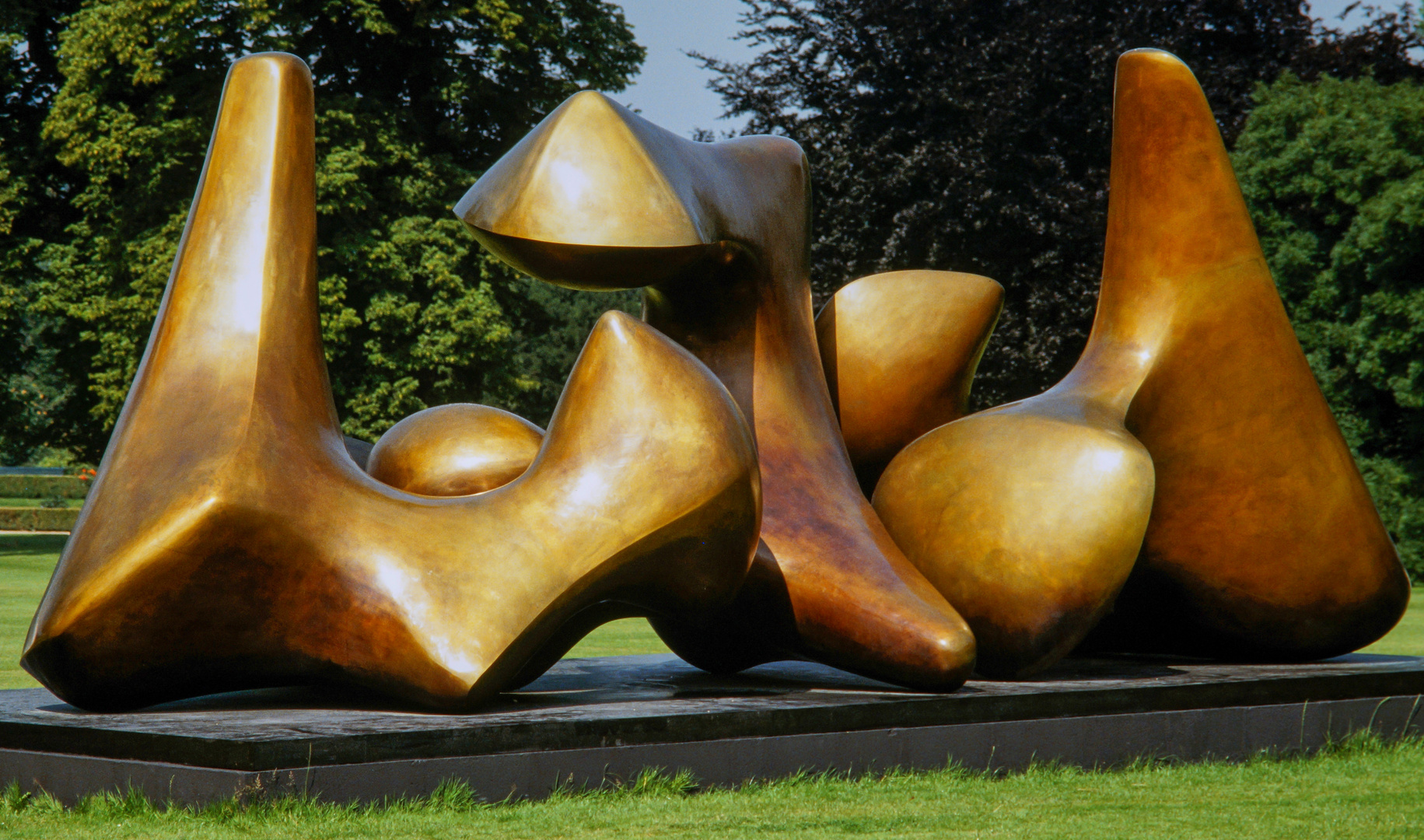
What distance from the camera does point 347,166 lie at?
22.1m

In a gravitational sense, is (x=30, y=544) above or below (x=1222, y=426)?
below

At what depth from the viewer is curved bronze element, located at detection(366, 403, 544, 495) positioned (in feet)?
21.6

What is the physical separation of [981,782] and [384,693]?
2.38 meters

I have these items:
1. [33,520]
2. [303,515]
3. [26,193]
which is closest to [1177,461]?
[303,515]

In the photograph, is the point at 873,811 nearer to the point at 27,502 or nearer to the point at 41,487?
the point at 41,487

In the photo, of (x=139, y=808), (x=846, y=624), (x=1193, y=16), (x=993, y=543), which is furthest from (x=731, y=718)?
(x=1193, y=16)

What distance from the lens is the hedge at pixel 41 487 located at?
46062 mm

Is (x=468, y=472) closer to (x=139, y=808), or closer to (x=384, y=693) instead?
(x=384, y=693)

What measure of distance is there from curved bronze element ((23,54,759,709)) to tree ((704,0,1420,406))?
17502 mm

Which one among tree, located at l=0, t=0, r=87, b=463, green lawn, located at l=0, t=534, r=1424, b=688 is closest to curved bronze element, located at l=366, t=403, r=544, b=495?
green lawn, located at l=0, t=534, r=1424, b=688

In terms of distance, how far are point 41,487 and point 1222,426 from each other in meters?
47.4

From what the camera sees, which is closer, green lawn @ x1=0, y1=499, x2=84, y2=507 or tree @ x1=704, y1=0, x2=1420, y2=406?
tree @ x1=704, y1=0, x2=1420, y2=406

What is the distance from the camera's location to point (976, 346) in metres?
7.91

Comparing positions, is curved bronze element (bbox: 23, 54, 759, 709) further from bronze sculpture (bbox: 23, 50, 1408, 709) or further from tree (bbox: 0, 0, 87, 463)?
tree (bbox: 0, 0, 87, 463)
